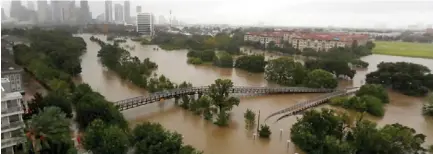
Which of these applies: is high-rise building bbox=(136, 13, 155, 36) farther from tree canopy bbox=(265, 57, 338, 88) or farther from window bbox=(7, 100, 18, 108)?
window bbox=(7, 100, 18, 108)

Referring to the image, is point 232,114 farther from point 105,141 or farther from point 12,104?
point 12,104

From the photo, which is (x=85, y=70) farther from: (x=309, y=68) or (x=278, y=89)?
(x=309, y=68)

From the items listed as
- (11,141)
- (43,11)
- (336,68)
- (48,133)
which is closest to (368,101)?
(336,68)

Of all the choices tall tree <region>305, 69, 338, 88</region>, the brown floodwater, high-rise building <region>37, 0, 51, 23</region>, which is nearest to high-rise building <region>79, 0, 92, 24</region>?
high-rise building <region>37, 0, 51, 23</region>

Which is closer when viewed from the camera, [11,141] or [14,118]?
[11,141]

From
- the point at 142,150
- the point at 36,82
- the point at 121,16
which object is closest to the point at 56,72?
the point at 36,82

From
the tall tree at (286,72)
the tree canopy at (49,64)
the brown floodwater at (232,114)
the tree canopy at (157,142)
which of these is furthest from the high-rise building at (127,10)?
the tree canopy at (157,142)
